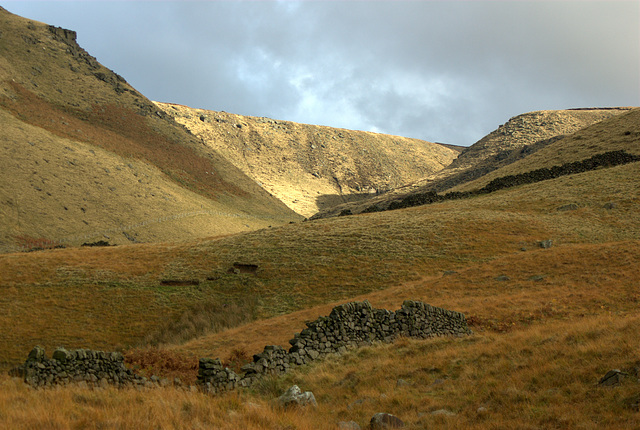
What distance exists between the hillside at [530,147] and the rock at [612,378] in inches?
2321

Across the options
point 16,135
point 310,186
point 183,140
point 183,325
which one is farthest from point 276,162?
point 183,325

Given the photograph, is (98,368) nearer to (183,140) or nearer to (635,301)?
(635,301)

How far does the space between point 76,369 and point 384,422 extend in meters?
8.15

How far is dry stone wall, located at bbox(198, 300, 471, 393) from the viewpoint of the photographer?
12539mm

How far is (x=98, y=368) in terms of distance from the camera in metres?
11.9

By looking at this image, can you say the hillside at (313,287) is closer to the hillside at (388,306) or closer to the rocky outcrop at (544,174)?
the hillside at (388,306)

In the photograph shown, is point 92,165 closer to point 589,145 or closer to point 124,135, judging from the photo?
point 124,135

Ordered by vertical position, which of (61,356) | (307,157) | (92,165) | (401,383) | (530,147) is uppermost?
(307,157)

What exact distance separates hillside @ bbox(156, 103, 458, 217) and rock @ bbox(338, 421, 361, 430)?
115484mm

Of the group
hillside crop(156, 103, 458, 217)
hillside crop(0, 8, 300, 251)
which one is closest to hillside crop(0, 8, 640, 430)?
hillside crop(0, 8, 300, 251)

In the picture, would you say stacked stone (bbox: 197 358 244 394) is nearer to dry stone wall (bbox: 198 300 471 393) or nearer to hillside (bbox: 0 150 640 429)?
dry stone wall (bbox: 198 300 471 393)

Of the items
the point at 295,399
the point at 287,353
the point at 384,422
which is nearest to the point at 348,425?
the point at 384,422

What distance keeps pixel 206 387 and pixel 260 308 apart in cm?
1677

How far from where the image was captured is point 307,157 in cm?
16200
